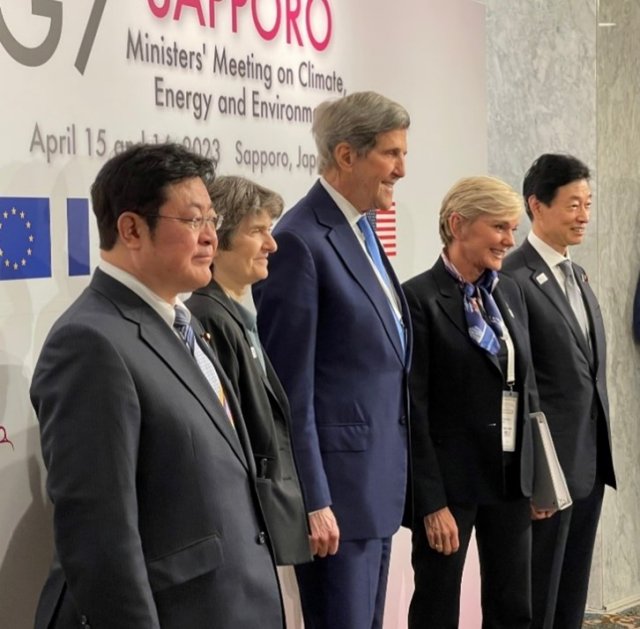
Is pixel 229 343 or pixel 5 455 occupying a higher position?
pixel 229 343

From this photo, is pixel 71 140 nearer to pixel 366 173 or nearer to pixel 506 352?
pixel 366 173

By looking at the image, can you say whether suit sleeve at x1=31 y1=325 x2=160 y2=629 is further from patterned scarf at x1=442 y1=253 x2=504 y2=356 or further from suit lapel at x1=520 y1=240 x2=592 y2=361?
suit lapel at x1=520 y1=240 x2=592 y2=361

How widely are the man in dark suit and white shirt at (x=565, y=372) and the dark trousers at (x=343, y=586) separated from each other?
103cm

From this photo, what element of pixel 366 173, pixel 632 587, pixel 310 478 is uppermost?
pixel 366 173

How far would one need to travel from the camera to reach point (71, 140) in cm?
297

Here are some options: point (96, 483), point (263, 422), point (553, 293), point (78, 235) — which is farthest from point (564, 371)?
point (96, 483)

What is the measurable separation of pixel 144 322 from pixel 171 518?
0.36 metres

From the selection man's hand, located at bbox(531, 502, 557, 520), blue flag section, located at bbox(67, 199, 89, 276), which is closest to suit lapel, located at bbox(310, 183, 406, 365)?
blue flag section, located at bbox(67, 199, 89, 276)

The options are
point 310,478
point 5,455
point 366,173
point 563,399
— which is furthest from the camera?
point 563,399

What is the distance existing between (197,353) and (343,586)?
1045 millimetres

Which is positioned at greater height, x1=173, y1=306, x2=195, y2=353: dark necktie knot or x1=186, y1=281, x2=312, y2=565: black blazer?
x1=173, y1=306, x2=195, y2=353: dark necktie knot

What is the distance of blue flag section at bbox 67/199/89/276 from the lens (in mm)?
2975

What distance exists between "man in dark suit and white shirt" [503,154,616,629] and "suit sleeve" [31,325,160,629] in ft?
7.55

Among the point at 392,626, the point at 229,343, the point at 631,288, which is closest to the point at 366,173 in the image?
the point at 229,343
